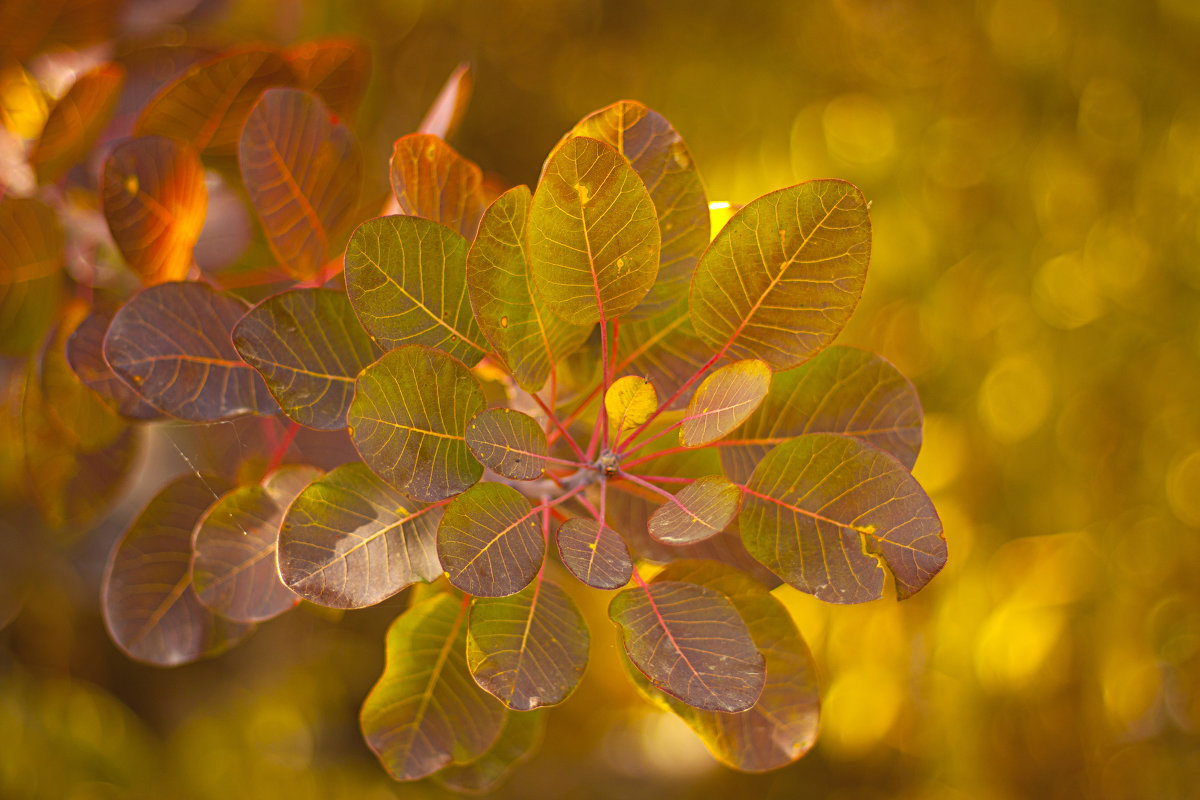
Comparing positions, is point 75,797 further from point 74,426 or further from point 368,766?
point 74,426

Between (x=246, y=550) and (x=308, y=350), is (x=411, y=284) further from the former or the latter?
(x=246, y=550)

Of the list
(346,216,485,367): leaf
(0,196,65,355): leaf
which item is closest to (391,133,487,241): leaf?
(346,216,485,367): leaf

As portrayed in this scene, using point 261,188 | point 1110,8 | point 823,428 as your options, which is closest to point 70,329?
point 261,188

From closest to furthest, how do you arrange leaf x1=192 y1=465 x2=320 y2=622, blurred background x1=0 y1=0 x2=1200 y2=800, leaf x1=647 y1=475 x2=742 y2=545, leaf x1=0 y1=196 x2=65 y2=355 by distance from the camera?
leaf x1=647 y1=475 x2=742 y2=545 → leaf x1=192 y1=465 x2=320 y2=622 → leaf x1=0 y1=196 x2=65 y2=355 → blurred background x1=0 y1=0 x2=1200 y2=800

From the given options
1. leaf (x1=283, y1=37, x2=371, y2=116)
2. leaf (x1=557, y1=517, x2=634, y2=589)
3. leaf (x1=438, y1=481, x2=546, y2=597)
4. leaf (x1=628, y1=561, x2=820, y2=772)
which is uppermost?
leaf (x1=283, y1=37, x2=371, y2=116)

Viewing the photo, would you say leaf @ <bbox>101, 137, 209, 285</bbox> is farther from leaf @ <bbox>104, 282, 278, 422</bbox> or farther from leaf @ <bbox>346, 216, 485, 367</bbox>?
leaf @ <bbox>346, 216, 485, 367</bbox>

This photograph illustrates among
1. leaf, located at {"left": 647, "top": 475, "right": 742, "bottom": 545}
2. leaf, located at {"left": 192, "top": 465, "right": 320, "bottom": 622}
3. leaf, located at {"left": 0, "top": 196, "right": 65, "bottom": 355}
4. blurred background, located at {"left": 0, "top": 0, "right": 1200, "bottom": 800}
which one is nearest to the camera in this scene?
leaf, located at {"left": 647, "top": 475, "right": 742, "bottom": 545}

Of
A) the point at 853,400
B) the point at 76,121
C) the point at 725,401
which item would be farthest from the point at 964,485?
the point at 76,121

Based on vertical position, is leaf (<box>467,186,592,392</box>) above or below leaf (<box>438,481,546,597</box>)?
above

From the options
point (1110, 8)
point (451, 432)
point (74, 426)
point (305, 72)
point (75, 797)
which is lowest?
point (75, 797)
